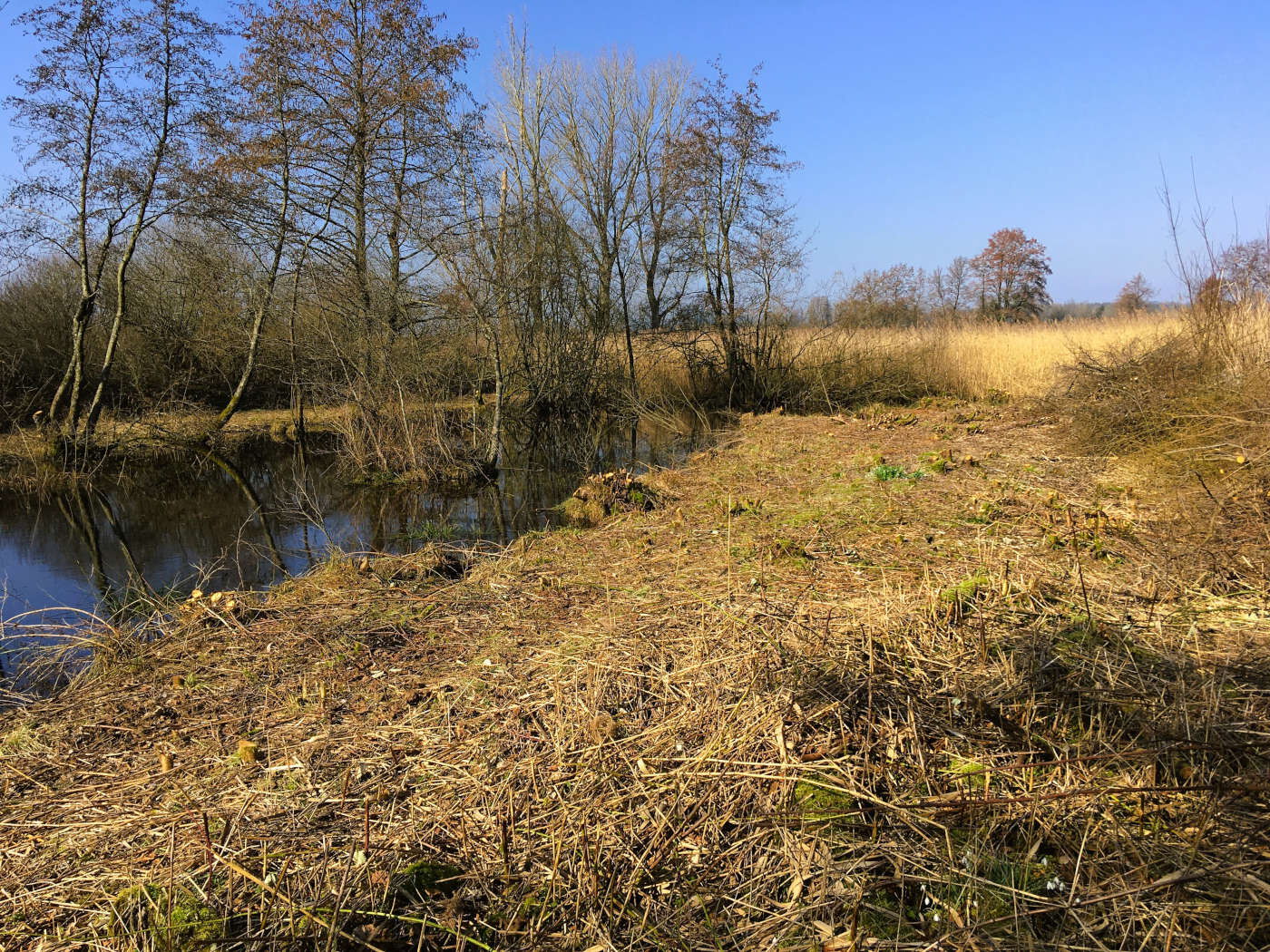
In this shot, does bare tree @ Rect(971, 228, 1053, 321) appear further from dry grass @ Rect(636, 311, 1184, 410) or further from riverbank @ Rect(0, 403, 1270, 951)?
riverbank @ Rect(0, 403, 1270, 951)

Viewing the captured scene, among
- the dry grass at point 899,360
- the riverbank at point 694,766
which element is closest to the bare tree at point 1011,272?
the dry grass at point 899,360

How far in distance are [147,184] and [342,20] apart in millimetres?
4745

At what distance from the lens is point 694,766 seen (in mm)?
2479

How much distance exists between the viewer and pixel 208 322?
16.8 metres

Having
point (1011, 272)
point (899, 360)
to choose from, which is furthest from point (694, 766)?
point (1011, 272)

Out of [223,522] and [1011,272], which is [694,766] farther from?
[1011,272]

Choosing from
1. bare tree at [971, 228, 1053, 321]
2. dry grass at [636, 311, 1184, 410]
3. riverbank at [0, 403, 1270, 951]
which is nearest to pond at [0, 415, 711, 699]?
riverbank at [0, 403, 1270, 951]

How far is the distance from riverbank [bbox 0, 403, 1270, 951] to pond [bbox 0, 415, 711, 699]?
5.94 ft

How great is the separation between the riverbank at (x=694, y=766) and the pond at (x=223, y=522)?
5.94ft

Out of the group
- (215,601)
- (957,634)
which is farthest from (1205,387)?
(215,601)

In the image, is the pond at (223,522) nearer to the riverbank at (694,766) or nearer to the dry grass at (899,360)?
the riverbank at (694,766)

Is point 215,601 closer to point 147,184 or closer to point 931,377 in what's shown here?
point 147,184

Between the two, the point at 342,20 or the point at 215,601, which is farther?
the point at 342,20

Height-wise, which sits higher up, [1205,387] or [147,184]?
[147,184]
